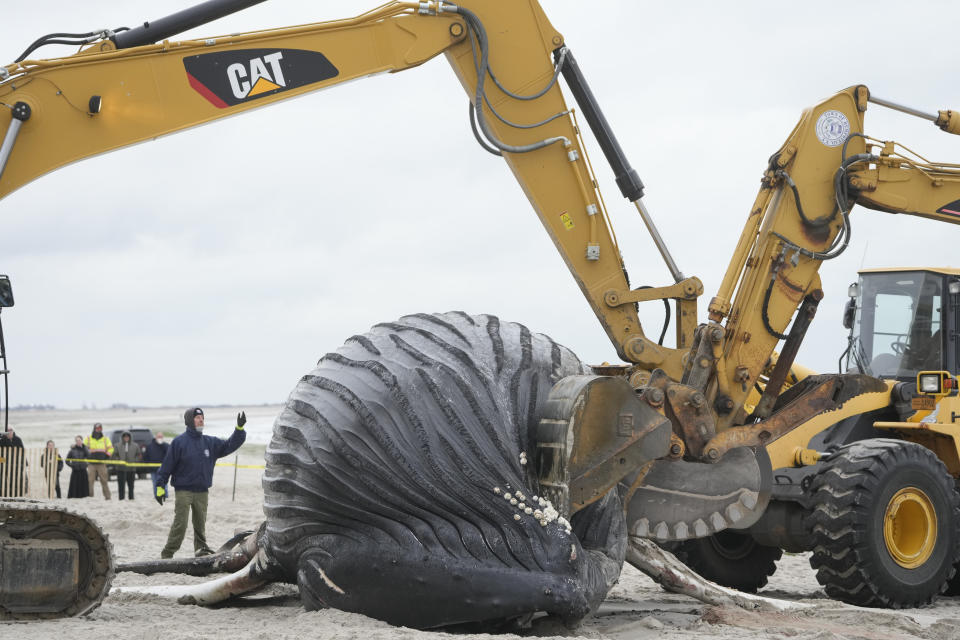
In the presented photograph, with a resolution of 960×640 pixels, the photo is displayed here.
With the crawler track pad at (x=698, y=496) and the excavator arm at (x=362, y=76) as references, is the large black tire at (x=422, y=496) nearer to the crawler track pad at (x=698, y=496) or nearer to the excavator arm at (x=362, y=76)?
the crawler track pad at (x=698, y=496)

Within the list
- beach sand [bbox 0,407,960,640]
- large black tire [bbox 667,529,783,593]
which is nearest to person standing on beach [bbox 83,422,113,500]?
beach sand [bbox 0,407,960,640]

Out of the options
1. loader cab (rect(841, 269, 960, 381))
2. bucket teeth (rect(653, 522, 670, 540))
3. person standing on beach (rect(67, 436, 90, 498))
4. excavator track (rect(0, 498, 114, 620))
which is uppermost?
loader cab (rect(841, 269, 960, 381))

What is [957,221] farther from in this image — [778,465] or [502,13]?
[502,13]

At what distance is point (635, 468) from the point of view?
6402mm

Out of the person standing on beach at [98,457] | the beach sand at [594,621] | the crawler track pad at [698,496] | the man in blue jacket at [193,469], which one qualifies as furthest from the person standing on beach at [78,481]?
the crawler track pad at [698,496]

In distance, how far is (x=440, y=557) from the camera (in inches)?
224

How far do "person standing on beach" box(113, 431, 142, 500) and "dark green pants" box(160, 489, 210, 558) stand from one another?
8.82 meters

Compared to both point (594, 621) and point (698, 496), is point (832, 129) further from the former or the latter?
point (594, 621)

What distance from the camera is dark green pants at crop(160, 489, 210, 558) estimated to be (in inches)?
387

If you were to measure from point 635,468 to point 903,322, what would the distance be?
461cm

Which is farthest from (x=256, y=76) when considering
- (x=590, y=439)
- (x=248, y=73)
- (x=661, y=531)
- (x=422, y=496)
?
(x=661, y=531)

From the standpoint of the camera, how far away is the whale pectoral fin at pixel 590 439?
19.8 feet

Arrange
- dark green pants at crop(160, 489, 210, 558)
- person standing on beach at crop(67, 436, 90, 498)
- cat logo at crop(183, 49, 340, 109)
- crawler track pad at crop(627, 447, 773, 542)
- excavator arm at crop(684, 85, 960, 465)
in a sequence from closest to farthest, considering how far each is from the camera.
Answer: crawler track pad at crop(627, 447, 773, 542) < cat logo at crop(183, 49, 340, 109) < excavator arm at crop(684, 85, 960, 465) < dark green pants at crop(160, 489, 210, 558) < person standing on beach at crop(67, 436, 90, 498)

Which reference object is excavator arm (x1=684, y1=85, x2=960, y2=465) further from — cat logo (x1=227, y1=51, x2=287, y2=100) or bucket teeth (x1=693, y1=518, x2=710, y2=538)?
cat logo (x1=227, y1=51, x2=287, y2=100)
